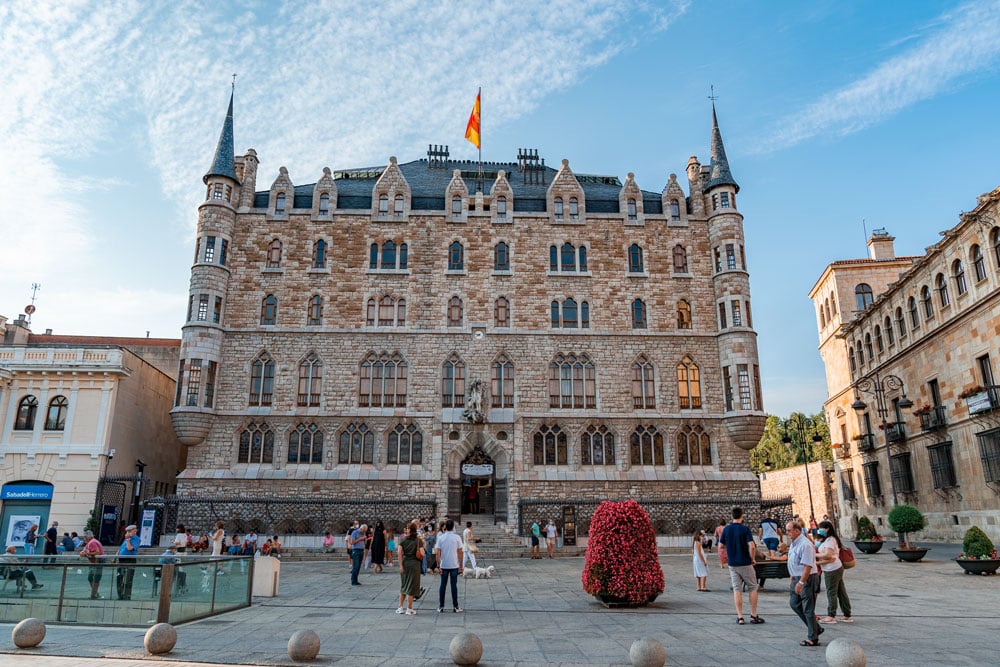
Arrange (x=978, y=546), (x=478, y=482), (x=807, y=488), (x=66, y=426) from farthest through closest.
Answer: (x=807, y=488), (x=478, y=482), (x=66, y=426), (x=978, y=546)

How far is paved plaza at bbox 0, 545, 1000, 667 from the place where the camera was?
848 cm

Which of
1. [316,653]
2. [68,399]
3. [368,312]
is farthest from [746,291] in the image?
[68,399]

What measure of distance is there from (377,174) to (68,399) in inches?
788

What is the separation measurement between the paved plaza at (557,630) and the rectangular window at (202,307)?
1915cm

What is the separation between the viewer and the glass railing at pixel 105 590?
11.2 meters

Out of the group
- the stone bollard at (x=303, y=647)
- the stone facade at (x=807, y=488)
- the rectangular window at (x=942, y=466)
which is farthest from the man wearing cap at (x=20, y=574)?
the stone facade at (x=807, y=488)

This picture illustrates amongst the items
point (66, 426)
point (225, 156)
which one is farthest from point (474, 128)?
point (66, 426)

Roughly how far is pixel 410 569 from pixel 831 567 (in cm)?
732

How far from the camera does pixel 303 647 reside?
8211 mm

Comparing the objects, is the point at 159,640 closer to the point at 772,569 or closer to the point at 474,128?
the point at 772,569

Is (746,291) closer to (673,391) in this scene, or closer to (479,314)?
(673,391)

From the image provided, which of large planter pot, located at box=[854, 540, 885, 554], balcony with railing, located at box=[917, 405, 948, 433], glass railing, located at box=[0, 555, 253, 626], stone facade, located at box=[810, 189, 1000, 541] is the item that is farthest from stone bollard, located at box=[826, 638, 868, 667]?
balcony with railing, located at box=[917, 405, 948, 433]

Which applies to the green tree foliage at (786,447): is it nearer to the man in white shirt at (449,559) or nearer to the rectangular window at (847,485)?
the rectangular window at (847,485)

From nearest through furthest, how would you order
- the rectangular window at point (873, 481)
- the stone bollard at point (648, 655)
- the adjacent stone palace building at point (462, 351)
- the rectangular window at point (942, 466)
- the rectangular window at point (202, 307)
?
the stone bollard at point (648, 655), the rectangular window at point (942, 466), the adjacent stone palace building at point (462, 351), the rectangular window at point (202, 307), the rectangular window at point (873, 481)
